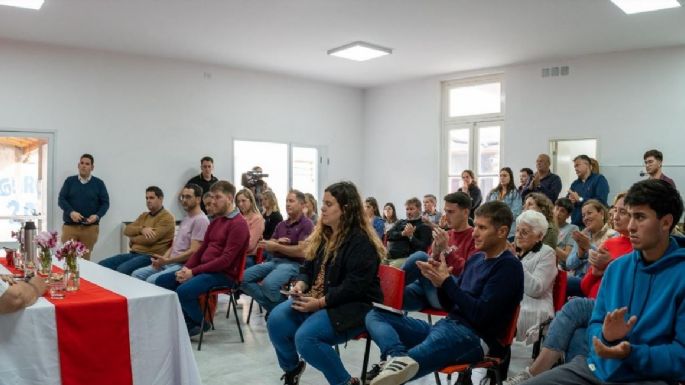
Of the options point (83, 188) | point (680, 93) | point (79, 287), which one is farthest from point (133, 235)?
point (680, 93)

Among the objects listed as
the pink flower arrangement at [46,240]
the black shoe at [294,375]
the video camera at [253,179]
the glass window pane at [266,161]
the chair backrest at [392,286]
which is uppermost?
the glass window pane at [266,161]

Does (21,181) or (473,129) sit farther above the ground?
(473,129)

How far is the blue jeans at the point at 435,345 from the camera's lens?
7.87 ft

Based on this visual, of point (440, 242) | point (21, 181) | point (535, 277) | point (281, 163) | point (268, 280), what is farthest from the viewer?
point (281, 163)

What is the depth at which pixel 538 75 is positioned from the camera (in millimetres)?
7988

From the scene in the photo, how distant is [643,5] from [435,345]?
4583 mm

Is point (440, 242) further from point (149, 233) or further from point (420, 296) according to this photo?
point (149, 233)

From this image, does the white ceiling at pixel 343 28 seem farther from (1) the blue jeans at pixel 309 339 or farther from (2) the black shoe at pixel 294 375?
(2) the black shoe at pixel 294 375

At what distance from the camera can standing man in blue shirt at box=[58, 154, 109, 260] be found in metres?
6.85

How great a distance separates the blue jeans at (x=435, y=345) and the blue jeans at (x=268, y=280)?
1.72 meters

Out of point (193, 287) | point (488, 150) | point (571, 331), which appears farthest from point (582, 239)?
point (488, 150)

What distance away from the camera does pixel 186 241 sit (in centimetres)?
466

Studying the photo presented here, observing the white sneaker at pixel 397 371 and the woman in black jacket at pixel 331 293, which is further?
the woman in black jacket at pixel 331 293

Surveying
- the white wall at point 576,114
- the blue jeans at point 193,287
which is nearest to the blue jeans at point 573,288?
the blue jeans at point 193,287
